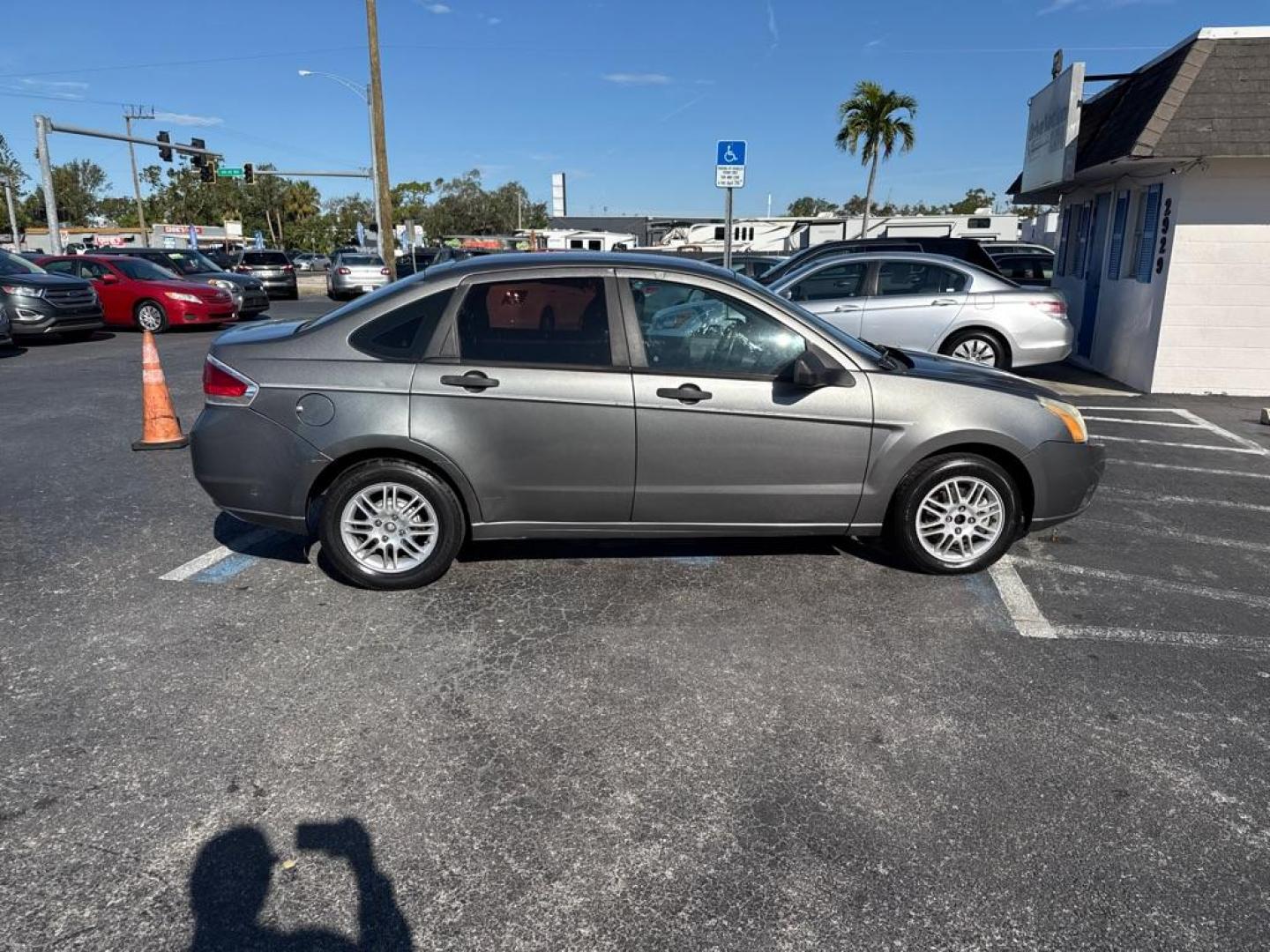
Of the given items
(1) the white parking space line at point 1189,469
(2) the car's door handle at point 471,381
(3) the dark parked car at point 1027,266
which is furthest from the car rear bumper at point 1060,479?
(3) the dark parked car at point 1027,266

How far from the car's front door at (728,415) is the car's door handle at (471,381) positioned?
0.72 m

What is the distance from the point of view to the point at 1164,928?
2.35 meters

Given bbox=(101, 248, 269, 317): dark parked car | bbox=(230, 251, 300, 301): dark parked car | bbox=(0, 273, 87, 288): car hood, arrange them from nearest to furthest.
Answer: bbox=(0, 273, 87, 288): car hood
bbox=(101, 248, 269, 317): dark parked car
bbox=(230, 251, 300, 301): dark parked car

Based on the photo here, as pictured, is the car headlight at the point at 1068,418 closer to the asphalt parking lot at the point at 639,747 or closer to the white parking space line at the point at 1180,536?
the asphalt parking lot at the point at 639,747

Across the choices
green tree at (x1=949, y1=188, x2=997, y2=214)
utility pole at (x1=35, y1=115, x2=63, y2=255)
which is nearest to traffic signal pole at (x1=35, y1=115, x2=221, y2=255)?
utility pole at (x1=35, y1=115, x2=63, y2=255)

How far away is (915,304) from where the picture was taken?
9.95 metres

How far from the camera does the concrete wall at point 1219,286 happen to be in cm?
966

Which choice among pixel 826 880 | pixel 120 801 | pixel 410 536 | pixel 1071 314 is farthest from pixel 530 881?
pixel 1071 314

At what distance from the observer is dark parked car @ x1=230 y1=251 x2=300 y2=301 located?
27594 mm

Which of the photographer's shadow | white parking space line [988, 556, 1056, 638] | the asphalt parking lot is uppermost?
white parking space line [988, 556, 1056, 638]

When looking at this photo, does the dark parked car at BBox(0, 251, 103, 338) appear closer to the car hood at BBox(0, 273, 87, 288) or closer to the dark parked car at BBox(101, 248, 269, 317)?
the car hood at BBox(0, 273, 87, 288)

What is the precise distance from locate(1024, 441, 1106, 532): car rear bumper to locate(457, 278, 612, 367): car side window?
2311 mm

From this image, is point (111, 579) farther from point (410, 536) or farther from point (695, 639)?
point (695, 639)

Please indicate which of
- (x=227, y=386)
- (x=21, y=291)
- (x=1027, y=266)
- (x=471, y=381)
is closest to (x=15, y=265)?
(x=21, y=291)
